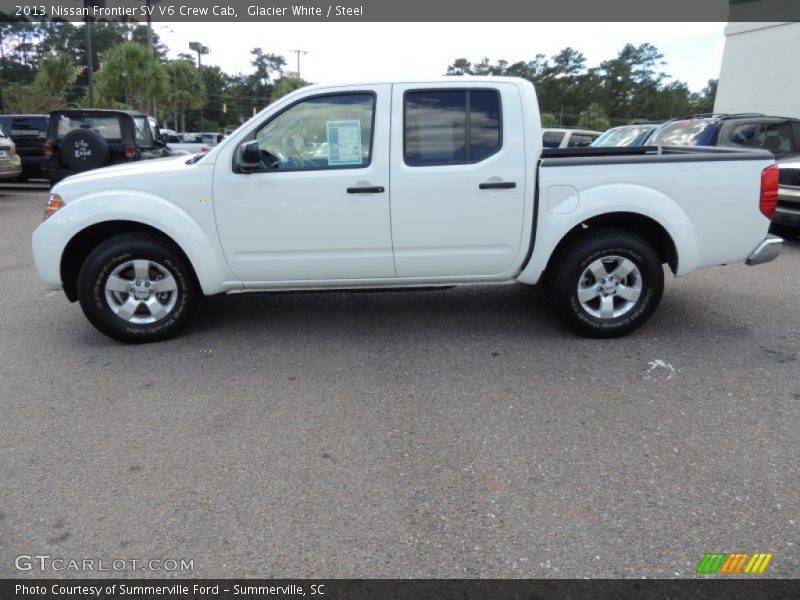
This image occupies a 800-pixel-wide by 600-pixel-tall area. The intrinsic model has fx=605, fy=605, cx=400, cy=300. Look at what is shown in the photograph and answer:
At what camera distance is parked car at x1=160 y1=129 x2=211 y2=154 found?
72.5ft

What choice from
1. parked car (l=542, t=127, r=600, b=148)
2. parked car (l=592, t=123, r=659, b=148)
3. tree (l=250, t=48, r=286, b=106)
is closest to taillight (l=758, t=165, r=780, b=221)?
parked car (l=592, t=123, r=659, b=148)

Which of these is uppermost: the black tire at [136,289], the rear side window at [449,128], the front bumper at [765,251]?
the rear side window at [449,128]

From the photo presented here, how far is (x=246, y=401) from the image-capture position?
3.85 m

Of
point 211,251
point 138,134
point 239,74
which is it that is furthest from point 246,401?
point 239,74

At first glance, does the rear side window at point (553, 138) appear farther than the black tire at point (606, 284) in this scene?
Yes

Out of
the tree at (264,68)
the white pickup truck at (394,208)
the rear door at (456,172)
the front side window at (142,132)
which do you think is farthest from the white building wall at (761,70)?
the tree at (264,68)

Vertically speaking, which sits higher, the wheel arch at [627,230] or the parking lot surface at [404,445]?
the wheel arch at [627,230]

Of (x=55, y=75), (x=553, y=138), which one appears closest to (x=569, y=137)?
(x=553, y=138)

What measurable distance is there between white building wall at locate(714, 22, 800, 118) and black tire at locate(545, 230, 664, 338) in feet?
73.9

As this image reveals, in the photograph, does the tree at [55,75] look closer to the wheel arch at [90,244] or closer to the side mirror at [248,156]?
the wheel arch at [90,244]

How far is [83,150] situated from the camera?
10734 mm

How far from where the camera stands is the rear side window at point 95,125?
12414 millimetres

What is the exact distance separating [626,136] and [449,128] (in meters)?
7.54

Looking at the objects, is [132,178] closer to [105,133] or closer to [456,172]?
[456,172]
